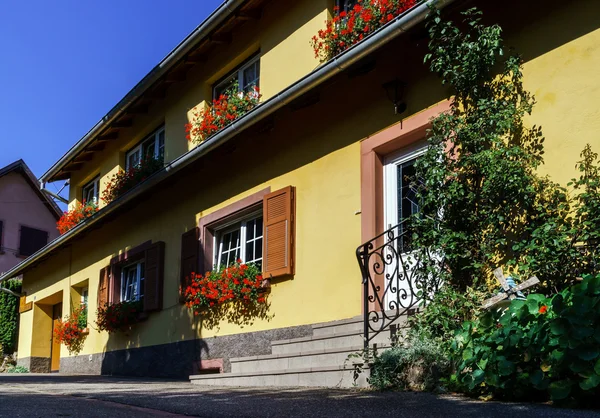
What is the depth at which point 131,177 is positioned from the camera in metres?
12.9

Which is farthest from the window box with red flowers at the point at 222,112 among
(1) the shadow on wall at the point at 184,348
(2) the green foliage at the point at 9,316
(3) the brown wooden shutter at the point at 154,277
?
(2) the green foliage at the point at 9,316

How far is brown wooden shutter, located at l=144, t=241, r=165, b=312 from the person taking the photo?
11.6m

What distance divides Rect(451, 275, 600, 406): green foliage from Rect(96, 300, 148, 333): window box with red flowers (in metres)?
7.82

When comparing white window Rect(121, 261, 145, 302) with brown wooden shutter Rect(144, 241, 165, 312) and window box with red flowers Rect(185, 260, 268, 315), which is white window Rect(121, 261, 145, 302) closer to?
brown wooden shutter Rect(144, 241, 165, 312)

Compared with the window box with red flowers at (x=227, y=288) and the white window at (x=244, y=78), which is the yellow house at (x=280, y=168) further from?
the window box with red flowers at (x=227, y=288)

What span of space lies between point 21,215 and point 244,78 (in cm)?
1907

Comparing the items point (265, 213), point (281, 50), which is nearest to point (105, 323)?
point (265, 213)

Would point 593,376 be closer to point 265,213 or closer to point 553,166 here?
point 553,166

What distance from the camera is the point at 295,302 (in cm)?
849

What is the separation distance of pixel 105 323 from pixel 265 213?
16.7 ft

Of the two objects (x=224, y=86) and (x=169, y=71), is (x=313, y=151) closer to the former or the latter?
(x=224, y=86)

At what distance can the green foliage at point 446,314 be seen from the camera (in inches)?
236

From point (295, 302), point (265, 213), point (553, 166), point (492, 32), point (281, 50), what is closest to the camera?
point (553, 166)

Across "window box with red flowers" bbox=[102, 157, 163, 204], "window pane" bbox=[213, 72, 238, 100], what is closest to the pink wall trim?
"window pane" bbox=[213, 72, 238, 100]
